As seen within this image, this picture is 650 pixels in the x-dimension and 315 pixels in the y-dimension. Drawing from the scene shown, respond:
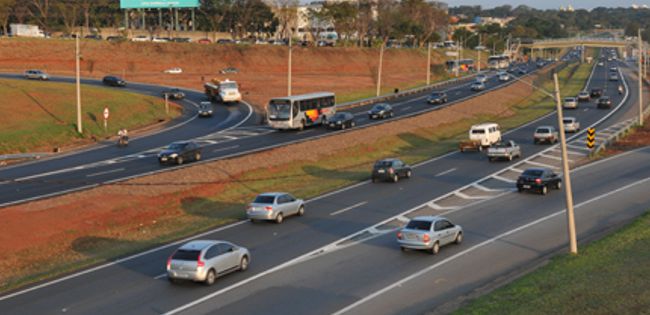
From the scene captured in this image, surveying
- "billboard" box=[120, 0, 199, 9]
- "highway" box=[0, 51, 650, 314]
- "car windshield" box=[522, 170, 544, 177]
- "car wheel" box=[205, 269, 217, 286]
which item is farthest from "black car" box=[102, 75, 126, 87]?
"car wheel" box=[205, 269, 217, 286]

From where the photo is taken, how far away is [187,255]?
2652 centimetres

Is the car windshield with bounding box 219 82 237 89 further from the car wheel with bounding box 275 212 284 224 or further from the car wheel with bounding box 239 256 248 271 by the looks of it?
the car wheel with bounding box 239 256 248 271

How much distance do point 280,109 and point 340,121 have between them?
5.82m

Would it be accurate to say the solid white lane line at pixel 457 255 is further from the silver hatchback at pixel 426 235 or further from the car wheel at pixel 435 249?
the silver hatchback at pixel 426 235

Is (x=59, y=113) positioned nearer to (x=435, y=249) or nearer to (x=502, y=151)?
(x=502, y=151)

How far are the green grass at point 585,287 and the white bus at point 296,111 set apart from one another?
40415 mm

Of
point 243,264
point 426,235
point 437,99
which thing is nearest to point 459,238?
point 426,235

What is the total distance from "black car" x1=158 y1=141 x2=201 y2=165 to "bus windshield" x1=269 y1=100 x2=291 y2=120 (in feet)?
53.6

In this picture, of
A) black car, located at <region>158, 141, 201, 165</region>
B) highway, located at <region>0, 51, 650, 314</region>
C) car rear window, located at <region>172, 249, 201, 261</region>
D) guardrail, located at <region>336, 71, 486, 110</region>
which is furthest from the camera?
guardrail, located at <region>336, 71, 486, 110</region>

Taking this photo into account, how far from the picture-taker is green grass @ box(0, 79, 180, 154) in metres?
61.0

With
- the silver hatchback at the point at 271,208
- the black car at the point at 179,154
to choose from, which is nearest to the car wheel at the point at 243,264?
the silver hatchback at the point at 271,208

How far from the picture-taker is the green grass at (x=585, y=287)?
2169 cm

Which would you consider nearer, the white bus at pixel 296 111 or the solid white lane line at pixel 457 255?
the solid white lane line at pixel 457 255

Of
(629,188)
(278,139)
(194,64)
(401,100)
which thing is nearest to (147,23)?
(194,64)
